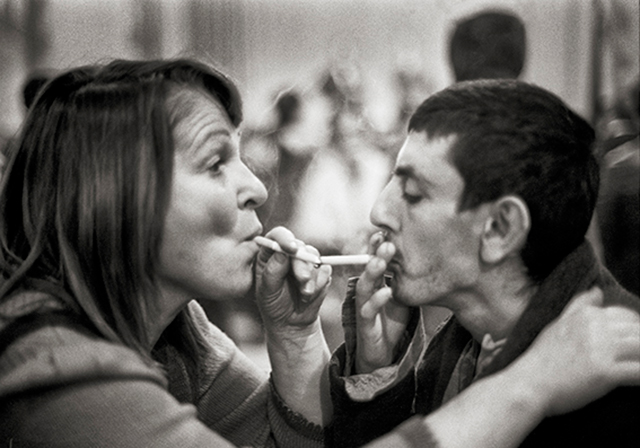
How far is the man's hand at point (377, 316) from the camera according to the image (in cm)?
77

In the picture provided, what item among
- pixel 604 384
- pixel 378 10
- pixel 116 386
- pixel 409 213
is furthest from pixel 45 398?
pixel 378 10

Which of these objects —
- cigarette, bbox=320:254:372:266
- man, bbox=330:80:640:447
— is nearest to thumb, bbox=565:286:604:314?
man, bbox=330:80:640:447

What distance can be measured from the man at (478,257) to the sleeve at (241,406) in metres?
0.13

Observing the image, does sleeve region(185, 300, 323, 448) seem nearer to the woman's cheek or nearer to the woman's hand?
the woman's hand

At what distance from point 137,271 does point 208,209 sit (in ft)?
Answer: 0.34

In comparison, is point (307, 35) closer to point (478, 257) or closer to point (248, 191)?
point (248, 191)

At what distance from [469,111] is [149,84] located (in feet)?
1.14

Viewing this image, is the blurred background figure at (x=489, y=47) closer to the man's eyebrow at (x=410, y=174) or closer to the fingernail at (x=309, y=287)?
the man's eyebrow at (x=410, y=174)

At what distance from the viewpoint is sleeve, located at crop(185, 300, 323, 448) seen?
897mm

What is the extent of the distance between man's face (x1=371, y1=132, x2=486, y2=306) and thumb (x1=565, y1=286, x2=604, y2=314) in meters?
0.12

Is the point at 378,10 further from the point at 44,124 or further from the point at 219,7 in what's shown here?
the point at 44,124

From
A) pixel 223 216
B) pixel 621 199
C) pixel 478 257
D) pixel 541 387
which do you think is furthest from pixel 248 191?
pixel 621 199

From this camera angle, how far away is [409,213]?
0.76 m

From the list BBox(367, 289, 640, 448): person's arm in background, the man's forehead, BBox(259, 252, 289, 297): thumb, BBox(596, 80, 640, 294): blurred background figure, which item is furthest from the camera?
BBox(596, 80, 640, 294): blurred background figure
